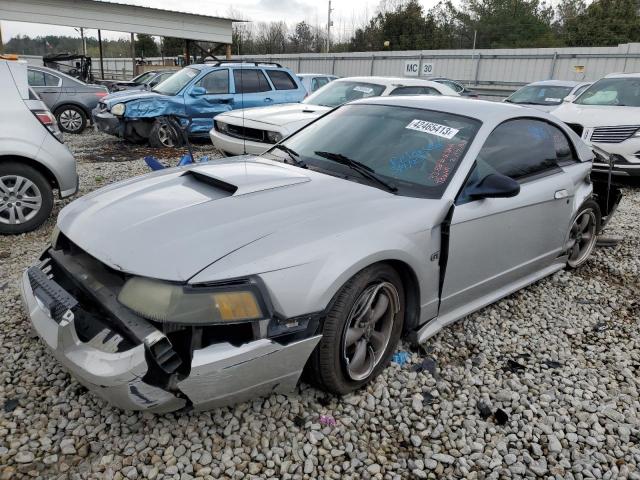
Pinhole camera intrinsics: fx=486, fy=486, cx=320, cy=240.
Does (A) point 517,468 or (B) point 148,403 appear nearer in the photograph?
(B) point 148,403

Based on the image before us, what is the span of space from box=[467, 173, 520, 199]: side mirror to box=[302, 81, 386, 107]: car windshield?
17.9 feet

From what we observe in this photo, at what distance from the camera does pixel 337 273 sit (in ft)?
7.25

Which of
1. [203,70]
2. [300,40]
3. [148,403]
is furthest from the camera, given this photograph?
[300,40]

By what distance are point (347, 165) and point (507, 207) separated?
1058 millimetres

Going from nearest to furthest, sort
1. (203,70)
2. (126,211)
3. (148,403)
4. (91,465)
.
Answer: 1. (148,403)
2. (91,465)
3. (126,211)
4. (203,70)

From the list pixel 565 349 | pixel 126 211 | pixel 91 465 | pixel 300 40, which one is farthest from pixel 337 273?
pixel 300 40

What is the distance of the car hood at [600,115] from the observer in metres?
7.12

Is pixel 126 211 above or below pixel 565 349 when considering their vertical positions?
above

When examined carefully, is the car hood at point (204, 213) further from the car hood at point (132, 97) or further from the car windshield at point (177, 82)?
the car windshield at point (177, 82)

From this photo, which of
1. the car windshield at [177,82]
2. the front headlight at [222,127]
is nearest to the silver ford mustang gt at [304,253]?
the front headlight at [222,127]

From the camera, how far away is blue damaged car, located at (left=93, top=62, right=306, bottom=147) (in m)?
9.23

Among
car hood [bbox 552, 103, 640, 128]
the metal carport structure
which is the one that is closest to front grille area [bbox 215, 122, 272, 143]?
car hood [bbox 552, 103, 640, 128]

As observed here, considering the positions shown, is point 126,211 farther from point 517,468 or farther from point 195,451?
point 517,468

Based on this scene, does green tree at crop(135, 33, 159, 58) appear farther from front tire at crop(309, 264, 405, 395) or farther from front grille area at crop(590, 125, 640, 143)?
front tire at crop(309, 264, 405, 395)
